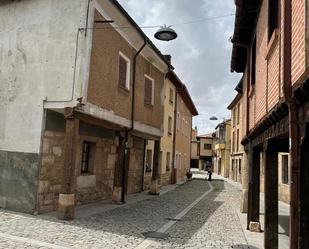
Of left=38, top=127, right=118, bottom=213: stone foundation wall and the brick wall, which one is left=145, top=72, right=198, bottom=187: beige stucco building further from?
the brick wall

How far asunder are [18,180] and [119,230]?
3295mm

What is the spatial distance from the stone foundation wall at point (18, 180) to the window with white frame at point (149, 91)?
6.40 m

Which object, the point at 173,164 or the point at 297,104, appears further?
the point at 173,164

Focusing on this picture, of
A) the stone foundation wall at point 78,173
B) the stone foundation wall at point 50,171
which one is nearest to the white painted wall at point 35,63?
the stone foundation wall at point 50,171

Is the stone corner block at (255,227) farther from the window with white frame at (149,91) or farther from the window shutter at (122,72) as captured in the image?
the window with white frame at (149,91)

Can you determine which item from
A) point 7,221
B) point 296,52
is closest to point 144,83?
point 7,221

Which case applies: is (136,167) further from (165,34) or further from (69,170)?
(165,34)

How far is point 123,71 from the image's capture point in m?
12.6

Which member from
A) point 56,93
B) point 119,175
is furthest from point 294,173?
point 119,175

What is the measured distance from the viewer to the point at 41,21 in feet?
33.9

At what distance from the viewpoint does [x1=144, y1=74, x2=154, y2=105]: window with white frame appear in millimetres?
15258

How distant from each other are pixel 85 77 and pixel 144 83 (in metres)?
5.35

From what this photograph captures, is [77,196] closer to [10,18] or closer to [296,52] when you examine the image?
[10,18]

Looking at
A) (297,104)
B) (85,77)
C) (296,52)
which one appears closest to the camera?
(297,104)
